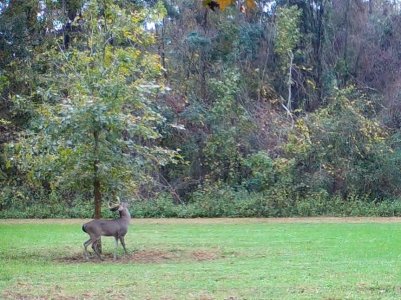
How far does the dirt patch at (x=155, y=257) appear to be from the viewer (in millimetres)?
16422

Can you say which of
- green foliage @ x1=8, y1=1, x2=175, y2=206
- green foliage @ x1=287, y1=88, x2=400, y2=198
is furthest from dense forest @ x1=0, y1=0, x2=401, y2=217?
green foliage @ x1=8, y1=1, x2=175, y2=206

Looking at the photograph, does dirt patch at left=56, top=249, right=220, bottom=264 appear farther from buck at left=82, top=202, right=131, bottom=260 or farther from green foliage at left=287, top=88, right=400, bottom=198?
green foliage at left=287, top=88, right=400, bottom=198

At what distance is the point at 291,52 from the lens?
125 feet

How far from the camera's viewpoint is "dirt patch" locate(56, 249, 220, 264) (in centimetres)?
1642

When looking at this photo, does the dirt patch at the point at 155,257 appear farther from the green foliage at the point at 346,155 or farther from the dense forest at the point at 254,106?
the green foliage at the point at 346,155

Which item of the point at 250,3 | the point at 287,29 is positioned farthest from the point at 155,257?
the point at 287,29

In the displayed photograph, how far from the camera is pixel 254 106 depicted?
125ft

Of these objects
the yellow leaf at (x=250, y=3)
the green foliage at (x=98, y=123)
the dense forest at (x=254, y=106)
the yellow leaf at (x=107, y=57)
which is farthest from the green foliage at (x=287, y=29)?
the yellow leaf at (x=250, y=3)

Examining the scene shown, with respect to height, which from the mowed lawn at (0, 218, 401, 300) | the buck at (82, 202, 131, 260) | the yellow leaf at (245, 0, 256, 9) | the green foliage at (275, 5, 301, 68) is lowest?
the mowed lawn at (0, 218, 401, 300)

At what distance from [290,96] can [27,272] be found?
25.8 m

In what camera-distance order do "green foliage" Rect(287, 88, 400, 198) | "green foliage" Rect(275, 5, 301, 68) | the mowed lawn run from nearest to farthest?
the mowed lawn, "green foliage" Rect(287, 88, 400, 198), "green foliage" Rect(275, 5, 301, 68)

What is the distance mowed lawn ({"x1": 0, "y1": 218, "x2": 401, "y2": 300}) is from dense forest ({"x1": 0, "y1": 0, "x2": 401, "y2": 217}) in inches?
158

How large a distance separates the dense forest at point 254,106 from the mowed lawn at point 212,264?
4.03 meters

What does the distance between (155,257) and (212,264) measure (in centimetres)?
217
